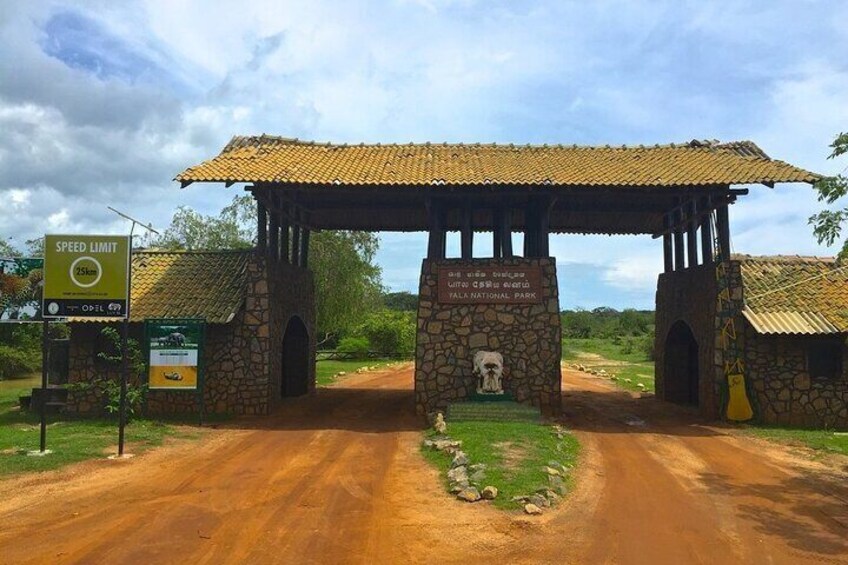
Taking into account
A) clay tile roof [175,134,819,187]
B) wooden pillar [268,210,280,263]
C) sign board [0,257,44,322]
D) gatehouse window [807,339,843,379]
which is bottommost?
gatehouse window [807,339,843,379]

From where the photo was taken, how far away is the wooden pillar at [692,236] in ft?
57.6

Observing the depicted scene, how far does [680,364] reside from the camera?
65.7 ft

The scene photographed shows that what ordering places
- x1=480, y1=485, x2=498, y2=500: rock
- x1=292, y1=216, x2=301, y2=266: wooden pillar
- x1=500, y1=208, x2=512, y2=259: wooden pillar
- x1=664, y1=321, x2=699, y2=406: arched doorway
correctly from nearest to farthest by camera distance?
1. x1=480, y1=485, x2=498, y2=500: rock
2. x1=500, y1=208, x2=512, y2=259: wooden pillar
3. x1=292, y1=216, x2=301, y2=266: wooden pillar
4. x1=664, y1=321, x2=699, y2=406: arched doorway

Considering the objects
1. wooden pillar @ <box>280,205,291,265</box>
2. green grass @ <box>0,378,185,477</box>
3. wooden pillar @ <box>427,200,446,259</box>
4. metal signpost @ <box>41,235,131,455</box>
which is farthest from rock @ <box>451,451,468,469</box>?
wooden pillar @ <box>280,205,291,265</box>

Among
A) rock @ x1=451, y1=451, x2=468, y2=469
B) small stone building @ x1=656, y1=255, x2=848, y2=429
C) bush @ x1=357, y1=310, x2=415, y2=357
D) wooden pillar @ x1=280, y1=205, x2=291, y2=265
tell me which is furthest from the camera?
bush @ x1=357, y1=310, x2=415, y2=357

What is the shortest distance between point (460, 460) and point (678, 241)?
12.1 meters

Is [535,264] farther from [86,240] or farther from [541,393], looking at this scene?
[86,240]

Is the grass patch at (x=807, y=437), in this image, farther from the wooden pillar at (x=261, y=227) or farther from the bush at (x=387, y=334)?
the bush at (x=387, y=334)

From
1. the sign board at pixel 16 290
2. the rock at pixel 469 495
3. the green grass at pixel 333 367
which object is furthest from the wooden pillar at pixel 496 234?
the sign board at pixel 16 290

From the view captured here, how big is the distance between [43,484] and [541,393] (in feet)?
33.2

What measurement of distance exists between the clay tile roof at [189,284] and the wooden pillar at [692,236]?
38.2 ft

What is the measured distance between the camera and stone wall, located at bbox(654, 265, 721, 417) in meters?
15.8

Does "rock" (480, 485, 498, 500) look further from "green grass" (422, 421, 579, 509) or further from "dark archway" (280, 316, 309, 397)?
"dark archway" (280, 316, 309, 397)

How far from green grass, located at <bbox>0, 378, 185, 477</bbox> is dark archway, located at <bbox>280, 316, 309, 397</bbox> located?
5807mm
